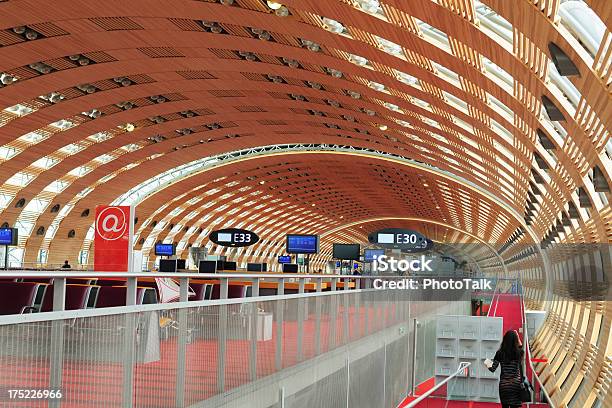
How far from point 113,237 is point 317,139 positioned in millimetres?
36230

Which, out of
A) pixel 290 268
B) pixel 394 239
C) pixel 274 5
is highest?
pixel 274 5

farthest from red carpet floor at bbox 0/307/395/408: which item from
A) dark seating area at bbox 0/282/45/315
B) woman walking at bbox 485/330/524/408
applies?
woman walking at bbox 485/330/524/408

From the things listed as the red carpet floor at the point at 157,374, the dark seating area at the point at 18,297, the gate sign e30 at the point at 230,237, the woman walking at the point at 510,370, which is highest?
the gate sign e30 at the point at 230,237

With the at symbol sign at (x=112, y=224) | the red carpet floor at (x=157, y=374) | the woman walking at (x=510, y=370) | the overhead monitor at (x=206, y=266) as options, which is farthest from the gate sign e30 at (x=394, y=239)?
the red carpet floor at (x=157, y=374)

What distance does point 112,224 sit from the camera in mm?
14344

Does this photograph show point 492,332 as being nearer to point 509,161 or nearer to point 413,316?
point 413,316

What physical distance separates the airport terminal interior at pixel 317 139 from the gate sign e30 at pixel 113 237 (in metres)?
0.04

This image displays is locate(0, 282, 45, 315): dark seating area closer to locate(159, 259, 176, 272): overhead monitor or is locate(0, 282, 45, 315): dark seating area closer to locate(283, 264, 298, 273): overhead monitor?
locate(159, 259, 176, 272): overhead monitor

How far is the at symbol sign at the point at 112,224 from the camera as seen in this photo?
14258 millimetres

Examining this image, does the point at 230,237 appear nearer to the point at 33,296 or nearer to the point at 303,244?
the point at 303,244

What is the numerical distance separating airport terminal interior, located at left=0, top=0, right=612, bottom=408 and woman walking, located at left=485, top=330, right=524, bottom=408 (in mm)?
49

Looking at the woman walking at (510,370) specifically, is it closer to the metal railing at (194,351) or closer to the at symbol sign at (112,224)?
the metal railing at (194,351)


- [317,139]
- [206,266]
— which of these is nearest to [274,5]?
[206,266]

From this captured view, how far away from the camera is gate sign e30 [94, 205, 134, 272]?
553 inches
